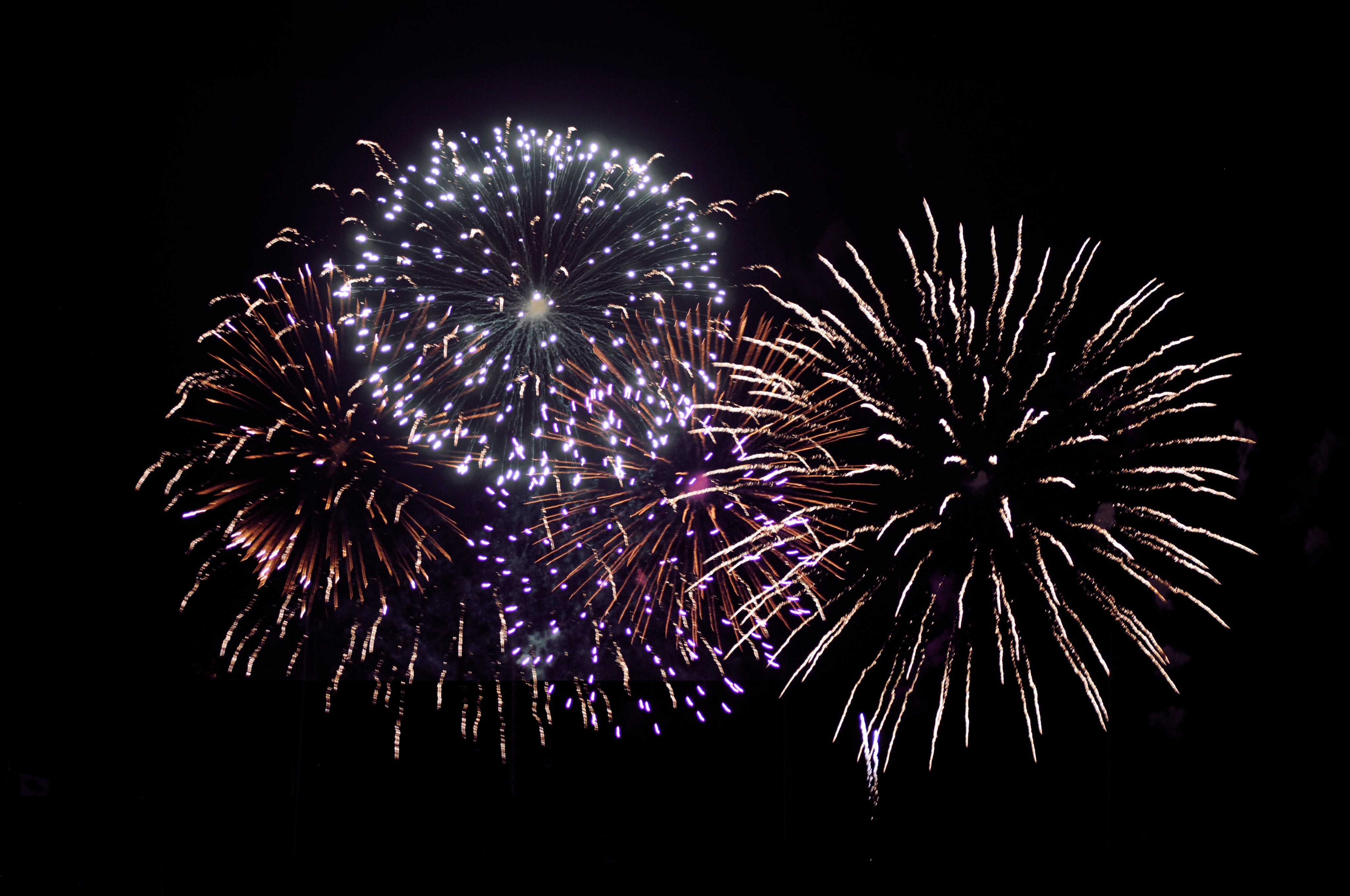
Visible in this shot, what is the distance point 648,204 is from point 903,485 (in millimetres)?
3263

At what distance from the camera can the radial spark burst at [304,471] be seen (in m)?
5.25

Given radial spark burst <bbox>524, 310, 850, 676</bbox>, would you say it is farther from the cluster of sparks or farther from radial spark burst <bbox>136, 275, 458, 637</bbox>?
radial spark burst <bbox>136, 275, 458, 637</bbox>

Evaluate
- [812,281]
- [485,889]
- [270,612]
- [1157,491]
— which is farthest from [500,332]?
[1157,491]

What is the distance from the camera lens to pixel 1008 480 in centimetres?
497

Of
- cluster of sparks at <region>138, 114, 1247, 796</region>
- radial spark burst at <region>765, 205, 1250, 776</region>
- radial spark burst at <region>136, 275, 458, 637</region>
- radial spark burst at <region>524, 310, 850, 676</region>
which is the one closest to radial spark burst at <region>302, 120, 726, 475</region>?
cluster of sparks at <region>138, 114, 1247, 796</region>

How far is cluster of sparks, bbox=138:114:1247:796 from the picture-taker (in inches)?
197

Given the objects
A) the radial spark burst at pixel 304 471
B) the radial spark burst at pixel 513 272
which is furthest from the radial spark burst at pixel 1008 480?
the radial spark burst at pixel 304 471

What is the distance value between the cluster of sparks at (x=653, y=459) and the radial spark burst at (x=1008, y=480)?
0.09 ft

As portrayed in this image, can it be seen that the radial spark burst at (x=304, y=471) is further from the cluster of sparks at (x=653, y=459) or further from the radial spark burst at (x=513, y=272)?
the radial spark burst at (x=513, y=272)

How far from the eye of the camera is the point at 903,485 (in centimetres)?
522

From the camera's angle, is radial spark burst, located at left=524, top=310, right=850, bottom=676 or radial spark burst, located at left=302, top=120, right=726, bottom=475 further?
radial spark burst, located at left=302, top=120, right=726, bottom=475

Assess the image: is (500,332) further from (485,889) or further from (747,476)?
(485,889)

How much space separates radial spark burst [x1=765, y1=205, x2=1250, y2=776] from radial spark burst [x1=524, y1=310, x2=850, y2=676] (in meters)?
0.44

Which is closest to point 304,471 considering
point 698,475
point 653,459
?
point 653,459
